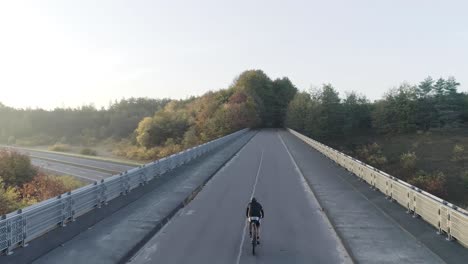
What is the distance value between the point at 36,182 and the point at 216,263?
3346cm

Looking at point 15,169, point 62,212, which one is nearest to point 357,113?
point 15,169

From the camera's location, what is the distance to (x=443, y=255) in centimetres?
1135

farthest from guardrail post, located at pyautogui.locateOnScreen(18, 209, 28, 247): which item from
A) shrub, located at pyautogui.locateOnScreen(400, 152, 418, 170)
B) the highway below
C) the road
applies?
shrub, located at pyautogui.locateOnScreen(400, 152, 418, 170)

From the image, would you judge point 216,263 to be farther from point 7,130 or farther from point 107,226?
point 7,130

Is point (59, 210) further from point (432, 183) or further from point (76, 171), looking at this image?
point (432, 183)

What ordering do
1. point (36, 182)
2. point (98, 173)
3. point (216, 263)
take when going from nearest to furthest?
point (216, 263)
point (36, 182)
point (98, 173)

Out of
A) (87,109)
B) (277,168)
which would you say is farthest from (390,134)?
(87,109)

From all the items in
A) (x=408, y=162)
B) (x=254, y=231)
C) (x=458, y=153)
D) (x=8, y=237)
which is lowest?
(x=408, y=162)

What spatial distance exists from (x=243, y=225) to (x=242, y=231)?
799 millimetres

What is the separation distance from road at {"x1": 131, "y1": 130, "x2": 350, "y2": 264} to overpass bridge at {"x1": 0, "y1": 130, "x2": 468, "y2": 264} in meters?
0.03

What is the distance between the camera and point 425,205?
1458cm

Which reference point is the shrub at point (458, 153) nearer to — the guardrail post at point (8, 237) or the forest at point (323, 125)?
the forest at point (323, 125)

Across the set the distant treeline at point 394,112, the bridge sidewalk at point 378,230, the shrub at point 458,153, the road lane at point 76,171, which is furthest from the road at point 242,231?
the distant treeline at point 394,112

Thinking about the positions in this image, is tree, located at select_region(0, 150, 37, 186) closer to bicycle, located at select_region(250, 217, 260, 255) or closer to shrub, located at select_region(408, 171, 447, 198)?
bicycle, located at select_region(250, 217, 260, 255)
